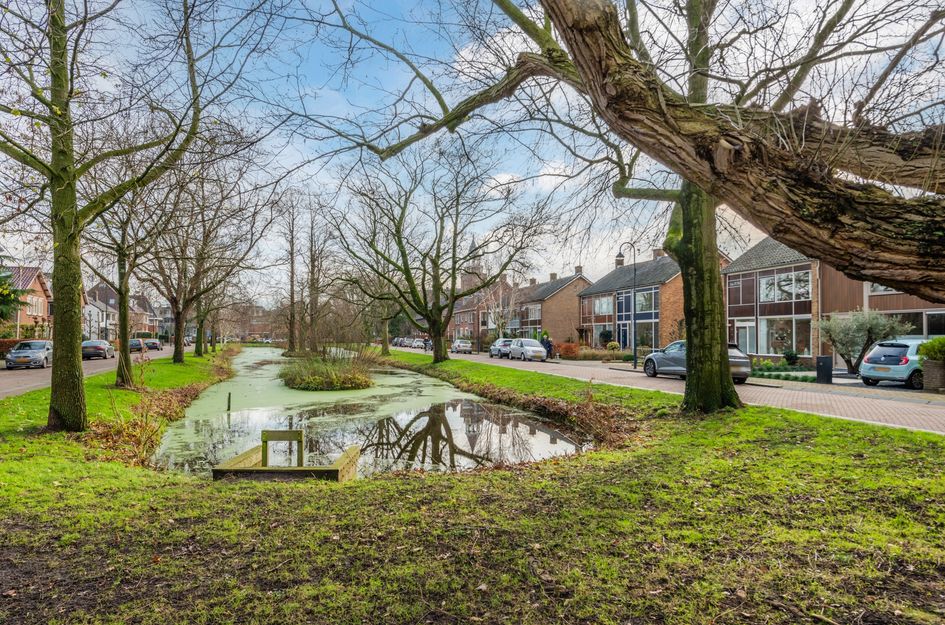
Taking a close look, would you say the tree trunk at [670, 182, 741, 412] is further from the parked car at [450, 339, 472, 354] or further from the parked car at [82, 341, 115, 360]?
the parked car at [450, 339, 472, 354]

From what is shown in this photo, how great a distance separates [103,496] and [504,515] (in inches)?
178

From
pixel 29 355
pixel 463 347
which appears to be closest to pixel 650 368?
pixel 29 355

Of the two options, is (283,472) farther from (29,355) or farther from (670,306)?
(670,306)

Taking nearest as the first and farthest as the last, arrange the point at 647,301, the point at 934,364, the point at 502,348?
the point at 934,364 → the point at 502,348 → the point at 647,301

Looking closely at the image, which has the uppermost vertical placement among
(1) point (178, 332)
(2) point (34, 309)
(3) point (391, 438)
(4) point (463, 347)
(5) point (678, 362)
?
(2) point (34, 309)

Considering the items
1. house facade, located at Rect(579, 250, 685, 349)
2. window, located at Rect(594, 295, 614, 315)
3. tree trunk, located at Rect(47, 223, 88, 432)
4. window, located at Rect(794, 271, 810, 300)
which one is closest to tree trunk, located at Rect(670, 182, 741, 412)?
tree trunk, located at Rect(47, 223, 88, 432)

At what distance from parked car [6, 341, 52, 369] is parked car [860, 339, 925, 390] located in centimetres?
3613

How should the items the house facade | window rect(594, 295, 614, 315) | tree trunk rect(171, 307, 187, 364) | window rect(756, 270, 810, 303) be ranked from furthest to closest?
window rect(594, 295, 614, 315) → the house facade → window rect(756, 270, 810, 303) → tree trunk rect(171, 307, 187, 364)

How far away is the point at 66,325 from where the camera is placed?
901 centimetres

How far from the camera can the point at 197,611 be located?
10.8ft

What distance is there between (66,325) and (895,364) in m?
22.9

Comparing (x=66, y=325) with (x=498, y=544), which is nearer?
(x=498, y=544)

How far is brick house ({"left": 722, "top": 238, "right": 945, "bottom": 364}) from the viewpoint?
25.0m

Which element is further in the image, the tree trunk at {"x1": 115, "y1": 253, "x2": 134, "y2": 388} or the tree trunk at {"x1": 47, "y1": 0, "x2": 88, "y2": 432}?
the tree trunk at {"x1": 115, "y1": 253, "x2": 134, "y2": 388}
